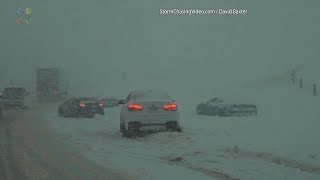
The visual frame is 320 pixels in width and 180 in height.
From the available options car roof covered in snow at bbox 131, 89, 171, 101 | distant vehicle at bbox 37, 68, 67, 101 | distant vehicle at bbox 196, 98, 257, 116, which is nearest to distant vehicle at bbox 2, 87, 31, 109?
distant vehicle at bbox 196, 98, 257, 116

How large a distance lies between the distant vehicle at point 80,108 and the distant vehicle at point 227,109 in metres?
5.94

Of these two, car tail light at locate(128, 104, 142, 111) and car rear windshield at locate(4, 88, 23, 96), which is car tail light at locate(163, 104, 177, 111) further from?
car rear windshield at locate(4, 88, 23, 96)

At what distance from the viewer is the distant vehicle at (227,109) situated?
25859mm

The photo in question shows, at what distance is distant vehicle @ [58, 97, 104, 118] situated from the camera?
2702 cm

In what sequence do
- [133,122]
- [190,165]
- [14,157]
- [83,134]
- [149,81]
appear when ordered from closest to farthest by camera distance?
[190,165]
[14,157]
[133,122]
[83,134]
[149,81]

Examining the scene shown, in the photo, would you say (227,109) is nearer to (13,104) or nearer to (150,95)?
(150,95)

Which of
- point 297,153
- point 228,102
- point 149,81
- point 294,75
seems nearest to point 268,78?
point 294,75

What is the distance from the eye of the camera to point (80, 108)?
27.1 metres

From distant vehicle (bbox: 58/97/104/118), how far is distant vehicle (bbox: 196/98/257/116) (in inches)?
234

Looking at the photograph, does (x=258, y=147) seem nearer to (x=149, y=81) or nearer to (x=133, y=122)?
(x=133, y=122)

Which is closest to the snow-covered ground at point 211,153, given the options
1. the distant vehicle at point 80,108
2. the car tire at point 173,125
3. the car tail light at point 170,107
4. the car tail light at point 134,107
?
the car tire at point 173,125

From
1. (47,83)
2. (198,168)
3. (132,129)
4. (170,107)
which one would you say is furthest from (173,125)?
(47,83)

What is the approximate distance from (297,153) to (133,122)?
5625mm

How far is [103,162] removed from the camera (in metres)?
10.4
